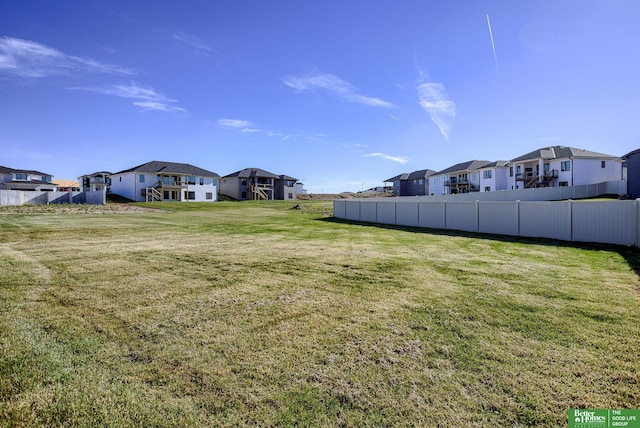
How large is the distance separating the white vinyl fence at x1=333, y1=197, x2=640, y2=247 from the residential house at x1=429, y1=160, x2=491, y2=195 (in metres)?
36.0

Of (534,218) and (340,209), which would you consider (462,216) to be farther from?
(340,209)

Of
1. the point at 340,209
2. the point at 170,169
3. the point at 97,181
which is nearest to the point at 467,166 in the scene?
the point at 340,209

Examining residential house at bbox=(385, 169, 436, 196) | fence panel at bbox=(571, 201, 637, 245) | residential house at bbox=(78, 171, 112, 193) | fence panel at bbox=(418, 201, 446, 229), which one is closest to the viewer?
fence panel at bbox=(571, 201, 637, 245)

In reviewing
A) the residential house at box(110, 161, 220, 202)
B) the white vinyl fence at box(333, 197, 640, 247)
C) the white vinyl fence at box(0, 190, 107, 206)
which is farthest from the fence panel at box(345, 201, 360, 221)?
the residential house at box(110, 161, 220, 202)

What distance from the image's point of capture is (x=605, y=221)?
11.9 metres

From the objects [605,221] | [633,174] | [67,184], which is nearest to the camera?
[605,221]

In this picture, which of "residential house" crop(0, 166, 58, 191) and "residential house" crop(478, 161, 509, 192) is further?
"residential house" crop(0, 166, 58, 191)

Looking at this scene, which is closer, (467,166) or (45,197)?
(45,197)

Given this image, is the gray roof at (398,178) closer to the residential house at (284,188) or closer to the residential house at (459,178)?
the residential house at (459,178)

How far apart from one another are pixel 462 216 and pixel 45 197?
45.3m

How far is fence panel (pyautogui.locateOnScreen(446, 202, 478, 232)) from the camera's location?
1656 cm

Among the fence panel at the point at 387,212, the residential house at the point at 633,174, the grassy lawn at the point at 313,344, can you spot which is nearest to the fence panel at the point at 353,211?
the fence panel at the point at 387,212

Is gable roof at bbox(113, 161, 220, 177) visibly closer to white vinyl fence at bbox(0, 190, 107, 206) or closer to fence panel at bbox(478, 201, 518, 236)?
white vinyl fence at bbox(0, 190, 107, 206)

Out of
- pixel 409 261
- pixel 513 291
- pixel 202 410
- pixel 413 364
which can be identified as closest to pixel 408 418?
pixel 413 364
